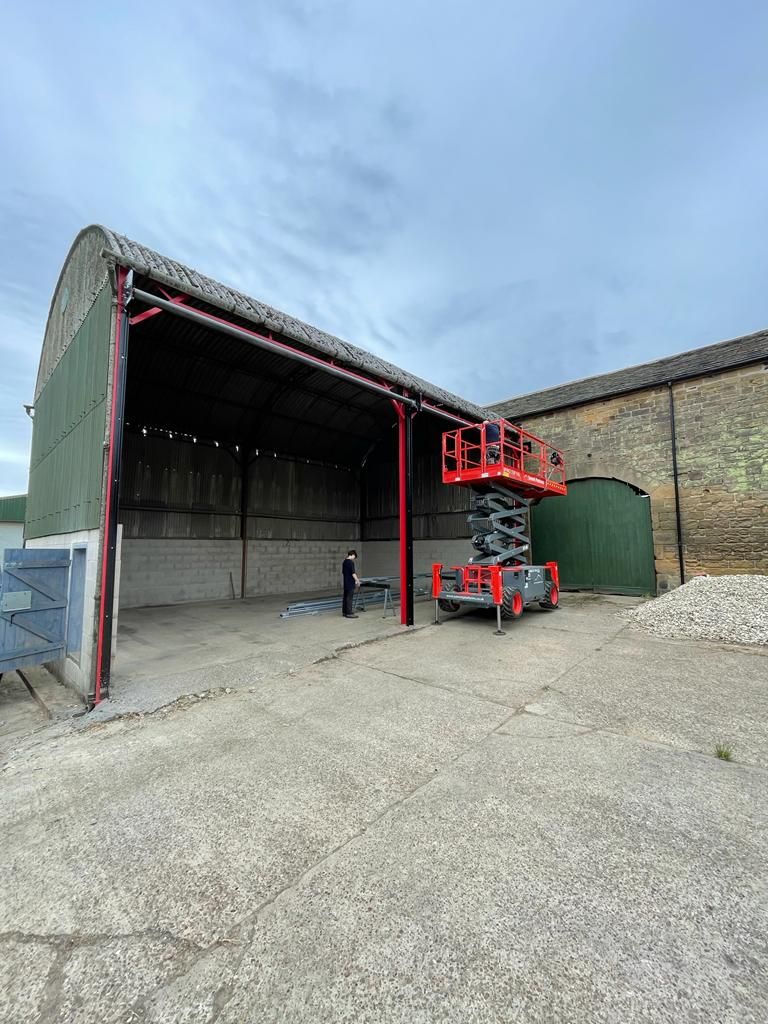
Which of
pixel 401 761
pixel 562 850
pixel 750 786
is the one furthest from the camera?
pixel 401 761

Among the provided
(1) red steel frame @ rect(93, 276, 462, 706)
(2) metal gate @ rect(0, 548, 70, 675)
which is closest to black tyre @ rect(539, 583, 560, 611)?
(1) red steel frame @ rect(93, 276, 462, 706)

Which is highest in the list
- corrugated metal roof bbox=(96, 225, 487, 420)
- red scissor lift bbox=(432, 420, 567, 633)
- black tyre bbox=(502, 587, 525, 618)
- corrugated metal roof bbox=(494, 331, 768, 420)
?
corrugated metal roof bbox=(494, 331, 768, 420)

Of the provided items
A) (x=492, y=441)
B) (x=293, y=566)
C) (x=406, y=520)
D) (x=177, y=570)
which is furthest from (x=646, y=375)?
(x=177, y=570)

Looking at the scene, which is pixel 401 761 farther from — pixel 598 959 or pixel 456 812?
pixel 598 959

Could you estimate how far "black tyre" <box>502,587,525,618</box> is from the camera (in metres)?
8.48

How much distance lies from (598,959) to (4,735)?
223 inches

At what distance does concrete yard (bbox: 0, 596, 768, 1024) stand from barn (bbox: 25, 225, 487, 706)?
2.67m

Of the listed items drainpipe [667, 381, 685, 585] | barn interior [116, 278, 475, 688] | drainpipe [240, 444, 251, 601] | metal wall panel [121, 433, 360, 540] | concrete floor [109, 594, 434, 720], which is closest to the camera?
concrete floor [109, 594, 434, 720]

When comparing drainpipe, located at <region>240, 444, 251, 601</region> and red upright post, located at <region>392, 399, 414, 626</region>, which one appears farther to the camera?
drainpipe, located at <region>240, 444, 251, 601</region>

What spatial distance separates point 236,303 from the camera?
21.1 feet

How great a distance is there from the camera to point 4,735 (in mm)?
4566

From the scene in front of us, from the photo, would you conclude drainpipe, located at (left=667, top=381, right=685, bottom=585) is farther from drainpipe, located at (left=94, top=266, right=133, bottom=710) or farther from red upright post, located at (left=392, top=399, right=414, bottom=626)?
drainpipe, located at (left=94, top=266, right=133, bottom=710)

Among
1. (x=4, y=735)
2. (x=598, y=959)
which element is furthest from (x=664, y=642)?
(x=4, y=735)

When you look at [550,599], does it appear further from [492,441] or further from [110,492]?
[110,492]
